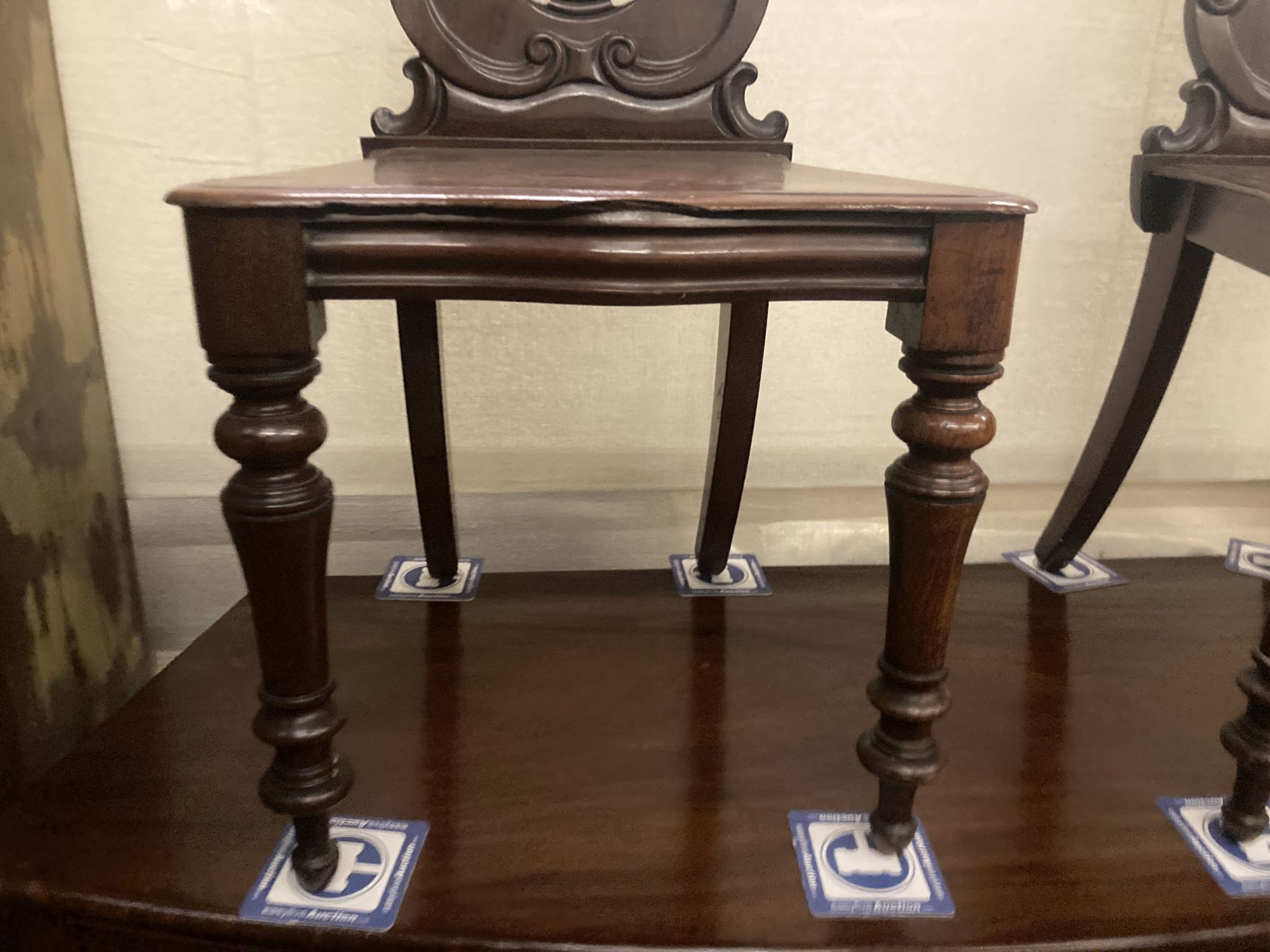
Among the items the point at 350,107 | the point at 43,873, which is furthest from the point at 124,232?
the point at 43,873

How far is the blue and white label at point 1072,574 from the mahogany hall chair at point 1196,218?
108 millimetres

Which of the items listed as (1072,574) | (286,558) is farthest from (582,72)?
(1072,574)

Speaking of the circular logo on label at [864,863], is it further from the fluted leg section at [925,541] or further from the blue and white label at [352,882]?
the blue and white label at [352,882]

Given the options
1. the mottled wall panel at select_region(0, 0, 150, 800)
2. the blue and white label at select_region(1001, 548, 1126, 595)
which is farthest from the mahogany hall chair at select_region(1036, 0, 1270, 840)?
the mottled wall panel at select_region(0, 0, 150, 800)

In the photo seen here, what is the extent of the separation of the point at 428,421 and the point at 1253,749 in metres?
0.91

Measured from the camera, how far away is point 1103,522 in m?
1.50

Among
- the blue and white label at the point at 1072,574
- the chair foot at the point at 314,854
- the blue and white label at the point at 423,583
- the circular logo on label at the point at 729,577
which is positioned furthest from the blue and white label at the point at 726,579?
the chair foot at the point at 314,854

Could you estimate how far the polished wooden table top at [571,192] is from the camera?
0.55 meters

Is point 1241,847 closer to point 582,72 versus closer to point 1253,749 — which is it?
point 1253,749

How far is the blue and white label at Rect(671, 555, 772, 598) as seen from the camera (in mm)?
1274

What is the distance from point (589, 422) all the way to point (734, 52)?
58cm

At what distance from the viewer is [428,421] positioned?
1104 mm

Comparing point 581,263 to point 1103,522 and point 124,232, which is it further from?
point 1103,522

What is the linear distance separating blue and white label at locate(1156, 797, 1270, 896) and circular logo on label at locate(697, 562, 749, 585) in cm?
59
